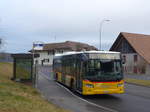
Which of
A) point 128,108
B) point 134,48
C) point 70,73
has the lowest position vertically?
point 128,108

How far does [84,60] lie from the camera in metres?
15.7

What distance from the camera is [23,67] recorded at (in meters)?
21.8

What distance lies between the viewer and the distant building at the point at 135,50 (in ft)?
173

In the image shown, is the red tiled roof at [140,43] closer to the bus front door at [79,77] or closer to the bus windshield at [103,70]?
the bus front door at [79,77]

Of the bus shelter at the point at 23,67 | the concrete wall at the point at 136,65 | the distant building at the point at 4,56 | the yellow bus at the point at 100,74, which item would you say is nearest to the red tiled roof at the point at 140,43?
the concrete wall at the point at 136,65

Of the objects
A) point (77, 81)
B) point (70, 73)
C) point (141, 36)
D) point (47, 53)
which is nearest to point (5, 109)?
point (77, 81)

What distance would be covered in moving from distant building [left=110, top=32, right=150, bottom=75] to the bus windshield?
122 feet

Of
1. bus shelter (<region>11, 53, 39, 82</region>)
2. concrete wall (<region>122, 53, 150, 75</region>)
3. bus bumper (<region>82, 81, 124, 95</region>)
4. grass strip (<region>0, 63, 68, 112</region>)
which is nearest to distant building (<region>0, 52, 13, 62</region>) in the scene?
concrete wall (<region>122, 53, 150, 75</region>)

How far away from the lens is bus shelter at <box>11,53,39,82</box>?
2158 cm

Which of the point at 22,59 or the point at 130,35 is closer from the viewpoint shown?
the point at 22,59

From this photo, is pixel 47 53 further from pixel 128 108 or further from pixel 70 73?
pixel 128 108

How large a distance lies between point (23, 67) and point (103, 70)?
847 centimetres

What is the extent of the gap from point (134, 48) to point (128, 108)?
145 feet

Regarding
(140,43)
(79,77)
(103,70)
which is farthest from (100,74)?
(140,43)
